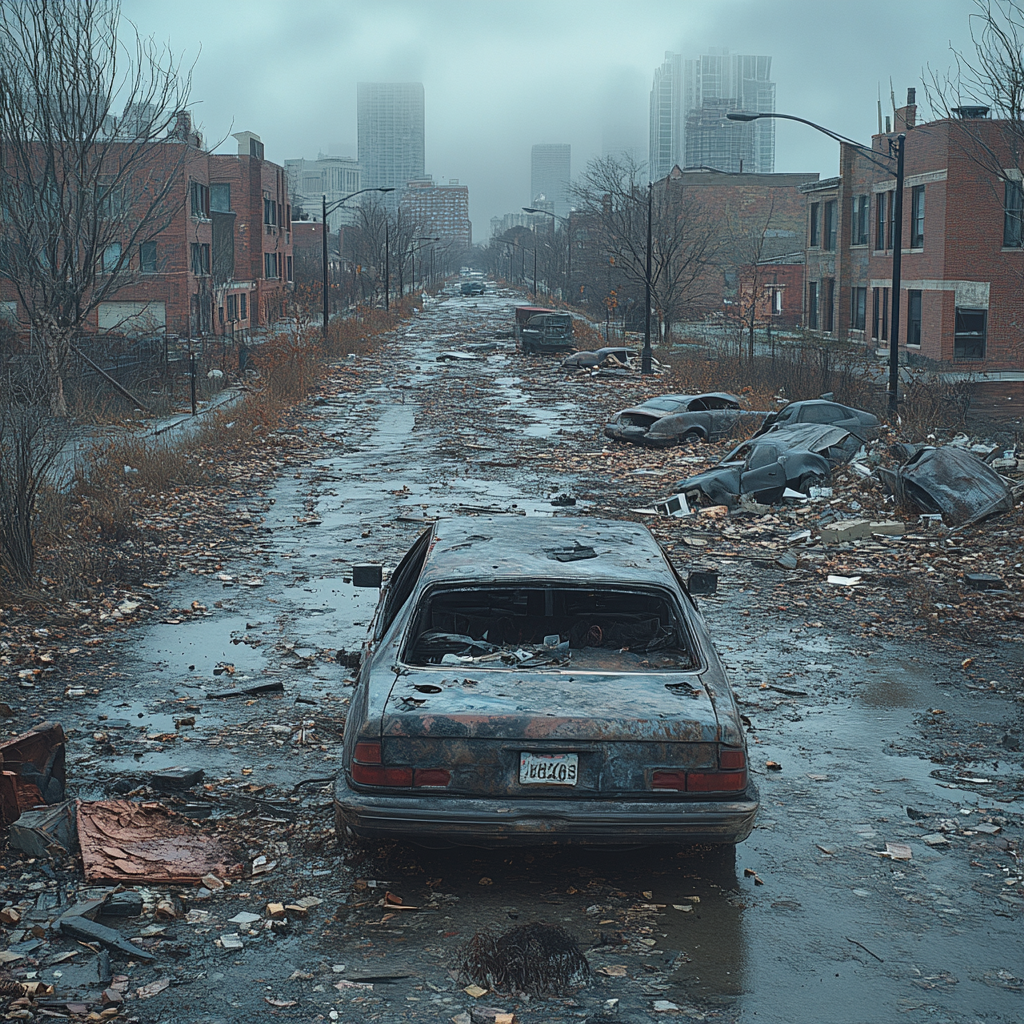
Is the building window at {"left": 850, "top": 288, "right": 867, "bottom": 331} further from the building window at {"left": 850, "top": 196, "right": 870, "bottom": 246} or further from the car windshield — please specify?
the car windshield

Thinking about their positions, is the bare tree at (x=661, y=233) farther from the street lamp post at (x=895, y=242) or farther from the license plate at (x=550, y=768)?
the license plate at (x=550, y=768)

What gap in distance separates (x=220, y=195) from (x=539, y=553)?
63428 mm

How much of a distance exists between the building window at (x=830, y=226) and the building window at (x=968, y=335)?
1434 centimetres

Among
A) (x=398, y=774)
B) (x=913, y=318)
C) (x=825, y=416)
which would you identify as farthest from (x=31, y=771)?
(x=913, y=318)

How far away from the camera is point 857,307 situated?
2020 inches

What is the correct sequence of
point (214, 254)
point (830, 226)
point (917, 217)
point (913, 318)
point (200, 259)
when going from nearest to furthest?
point (917, 217), point (913, 318), point (830, 226), point (200, 259), point (214, 254)

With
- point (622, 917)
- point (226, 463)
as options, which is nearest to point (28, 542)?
point (622, 917)

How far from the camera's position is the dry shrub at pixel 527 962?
444 cm

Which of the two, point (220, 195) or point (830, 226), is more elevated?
point (220, 195)

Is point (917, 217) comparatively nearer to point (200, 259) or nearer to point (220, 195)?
point (200, 259)

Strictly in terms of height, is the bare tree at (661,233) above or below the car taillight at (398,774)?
above

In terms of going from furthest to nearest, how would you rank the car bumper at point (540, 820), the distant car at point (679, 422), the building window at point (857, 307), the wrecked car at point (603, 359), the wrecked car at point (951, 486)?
1. the building window at point (857, 307)
2. the wrecked car at point (603, 359)
3. the distant car at point (679, 422)
4. the wrecked car at point (951, 486)
5. the car bumper at point (540, 820)

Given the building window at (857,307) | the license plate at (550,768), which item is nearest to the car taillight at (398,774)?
the license plate at (550,768)

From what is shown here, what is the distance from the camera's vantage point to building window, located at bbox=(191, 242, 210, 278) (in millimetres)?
53125
